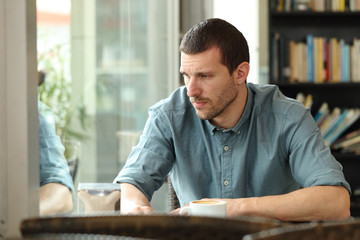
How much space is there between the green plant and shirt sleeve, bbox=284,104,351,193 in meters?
0.74

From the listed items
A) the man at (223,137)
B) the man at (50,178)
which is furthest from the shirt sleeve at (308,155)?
the man at (50,178)

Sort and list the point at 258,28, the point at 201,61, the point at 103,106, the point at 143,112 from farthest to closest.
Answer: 1. the point at 258,28
2. the point at 143,112
3. the point at 103,106
4. the point at 201,61

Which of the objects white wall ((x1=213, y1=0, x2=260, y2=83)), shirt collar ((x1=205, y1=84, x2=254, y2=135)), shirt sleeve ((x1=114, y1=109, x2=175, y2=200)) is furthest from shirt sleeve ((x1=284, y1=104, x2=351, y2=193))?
white wall ((x1=213, y1=0, x2=260, y2=83))

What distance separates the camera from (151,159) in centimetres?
180

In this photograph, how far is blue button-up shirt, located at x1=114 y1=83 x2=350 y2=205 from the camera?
180 centimetres

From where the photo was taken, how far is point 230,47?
183 centimetres

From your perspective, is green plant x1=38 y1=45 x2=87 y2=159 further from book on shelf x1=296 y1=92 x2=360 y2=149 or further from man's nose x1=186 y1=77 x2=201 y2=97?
book on shelf x1=296 y1=92 x2=360 y2=149

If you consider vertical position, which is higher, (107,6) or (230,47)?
(107,6)

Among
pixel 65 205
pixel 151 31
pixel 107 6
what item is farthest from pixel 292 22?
pixel 65 205

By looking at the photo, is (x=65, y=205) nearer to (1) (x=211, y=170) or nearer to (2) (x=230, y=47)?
(1) (x=211, y=170)

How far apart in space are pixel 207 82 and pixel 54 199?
62 centimetres

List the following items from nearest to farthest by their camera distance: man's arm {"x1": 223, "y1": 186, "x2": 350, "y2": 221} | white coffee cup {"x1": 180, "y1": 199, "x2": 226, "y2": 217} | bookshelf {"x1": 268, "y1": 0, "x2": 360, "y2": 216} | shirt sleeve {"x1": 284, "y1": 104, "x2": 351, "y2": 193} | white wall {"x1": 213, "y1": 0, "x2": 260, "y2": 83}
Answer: white coffee cup {"x1": 180, "y1": 199, "x2": 226, "y2": 217}, man's arm {"x1": 223, "y1": 186, "x2": 350, "y2": 221}, shirt sleeve {"x1": 284, "y1": 104, "x2": 351, "y2": 193}, white wall {"x1": 213, "y1": 0, "x2": 260, "y2": 83}, bookshelf {"x1": 268, "y1": 0, "x2": 360, "y2": 216}

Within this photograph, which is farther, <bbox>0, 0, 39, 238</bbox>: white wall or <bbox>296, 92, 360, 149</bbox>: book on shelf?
<bbox>296, 92, 360, 149</bbox>: book on shelf

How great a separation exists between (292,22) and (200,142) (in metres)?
2.58
